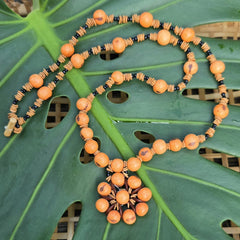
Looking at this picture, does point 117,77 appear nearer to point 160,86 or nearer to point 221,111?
point 160,86

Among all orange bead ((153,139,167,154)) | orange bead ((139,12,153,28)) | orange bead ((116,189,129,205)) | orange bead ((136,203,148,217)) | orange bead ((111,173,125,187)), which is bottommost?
orange bead ((136,203,148,217))

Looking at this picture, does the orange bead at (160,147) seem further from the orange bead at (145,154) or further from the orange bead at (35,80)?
the orange bead at (35,80)

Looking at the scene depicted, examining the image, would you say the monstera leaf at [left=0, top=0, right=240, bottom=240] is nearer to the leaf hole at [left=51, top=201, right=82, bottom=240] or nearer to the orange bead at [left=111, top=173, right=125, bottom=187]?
the orange bead at [left=111, top=173, right=125, bottom=187]

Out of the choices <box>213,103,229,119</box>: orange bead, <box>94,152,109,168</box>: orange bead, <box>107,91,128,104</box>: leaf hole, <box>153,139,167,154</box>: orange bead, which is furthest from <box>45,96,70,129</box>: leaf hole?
<box>213,103,229,119</box>: orange bead

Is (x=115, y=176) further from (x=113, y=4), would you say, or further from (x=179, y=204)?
(x=113, y=4)

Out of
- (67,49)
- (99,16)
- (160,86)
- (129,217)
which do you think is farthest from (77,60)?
(129,217)

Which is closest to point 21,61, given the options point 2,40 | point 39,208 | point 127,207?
point 2,40
